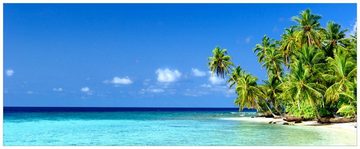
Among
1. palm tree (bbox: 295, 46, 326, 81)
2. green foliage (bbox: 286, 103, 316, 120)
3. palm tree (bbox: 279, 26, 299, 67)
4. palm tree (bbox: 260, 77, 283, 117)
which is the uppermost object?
palm tree (bbox: 279, 26, 299, 67)

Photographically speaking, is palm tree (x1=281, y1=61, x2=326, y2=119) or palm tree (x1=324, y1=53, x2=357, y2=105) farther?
palm tree (x1=281, y1=61, x2=326, y2=119)

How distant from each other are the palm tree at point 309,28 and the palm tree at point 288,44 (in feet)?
2.32

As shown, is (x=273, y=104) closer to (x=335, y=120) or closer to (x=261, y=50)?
(x=261, y=50)

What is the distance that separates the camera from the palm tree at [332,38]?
19969mm

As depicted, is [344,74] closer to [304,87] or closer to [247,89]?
[304,87]

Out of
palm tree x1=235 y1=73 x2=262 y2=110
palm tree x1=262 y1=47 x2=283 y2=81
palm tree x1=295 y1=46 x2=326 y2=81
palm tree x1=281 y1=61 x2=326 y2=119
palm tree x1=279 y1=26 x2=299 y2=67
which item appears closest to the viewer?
palm tree x1=281 y1=61 x2=326 y2=119

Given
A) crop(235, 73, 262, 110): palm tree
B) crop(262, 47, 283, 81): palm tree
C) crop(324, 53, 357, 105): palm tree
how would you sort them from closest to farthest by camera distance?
crop(324, 53, 357, 105): palm tree → crop(235, 73, 262, 110): palm tree → crop(262, 47, 283, 81): palm tree

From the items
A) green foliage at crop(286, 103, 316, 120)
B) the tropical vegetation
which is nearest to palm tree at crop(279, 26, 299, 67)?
the tropical vegetation

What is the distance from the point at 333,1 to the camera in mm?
6340

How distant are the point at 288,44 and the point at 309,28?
70.6 inches

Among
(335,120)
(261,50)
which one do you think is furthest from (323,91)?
(261,50)

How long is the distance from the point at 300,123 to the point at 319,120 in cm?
85

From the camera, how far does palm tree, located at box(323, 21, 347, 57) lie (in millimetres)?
19969

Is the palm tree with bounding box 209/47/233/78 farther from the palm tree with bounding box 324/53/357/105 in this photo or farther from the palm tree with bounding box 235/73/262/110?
the palm tree with bounding box 324/53/357/105
